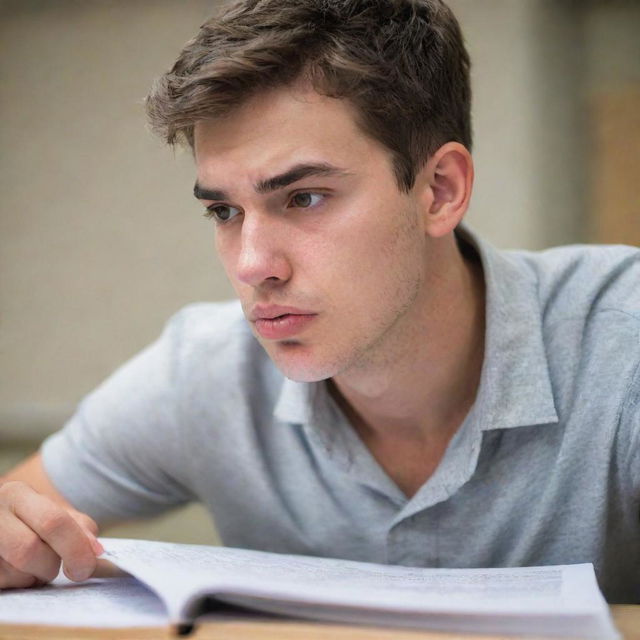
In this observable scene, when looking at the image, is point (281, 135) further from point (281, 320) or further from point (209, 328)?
point (209, 328)

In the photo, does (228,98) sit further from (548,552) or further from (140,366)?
(548,552)

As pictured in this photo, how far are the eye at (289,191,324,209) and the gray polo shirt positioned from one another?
27 cm

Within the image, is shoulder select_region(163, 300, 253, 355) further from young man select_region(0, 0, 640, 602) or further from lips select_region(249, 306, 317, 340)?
lips select_region(249, 306, 317, 340)

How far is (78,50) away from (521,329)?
151 cm

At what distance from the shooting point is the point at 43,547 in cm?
80

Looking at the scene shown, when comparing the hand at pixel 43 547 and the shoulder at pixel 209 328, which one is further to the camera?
the shoulder at pixel 209 328

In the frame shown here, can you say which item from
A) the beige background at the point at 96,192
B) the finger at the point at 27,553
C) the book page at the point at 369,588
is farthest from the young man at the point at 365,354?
the beige background at the point at 96,192

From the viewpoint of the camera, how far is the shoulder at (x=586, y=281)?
104 centimetres

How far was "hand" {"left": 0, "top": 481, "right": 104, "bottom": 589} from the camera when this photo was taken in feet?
2.59

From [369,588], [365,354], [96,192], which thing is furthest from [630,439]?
[96,192]

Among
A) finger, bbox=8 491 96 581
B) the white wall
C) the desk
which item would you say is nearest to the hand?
finger, bbox=8 491 96 581

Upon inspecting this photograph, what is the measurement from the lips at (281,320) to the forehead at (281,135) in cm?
14

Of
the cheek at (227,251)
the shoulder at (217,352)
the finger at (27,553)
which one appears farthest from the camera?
the shoulder at (217,352)

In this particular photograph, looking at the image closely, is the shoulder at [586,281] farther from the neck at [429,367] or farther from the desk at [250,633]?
the desk at [250,633]
